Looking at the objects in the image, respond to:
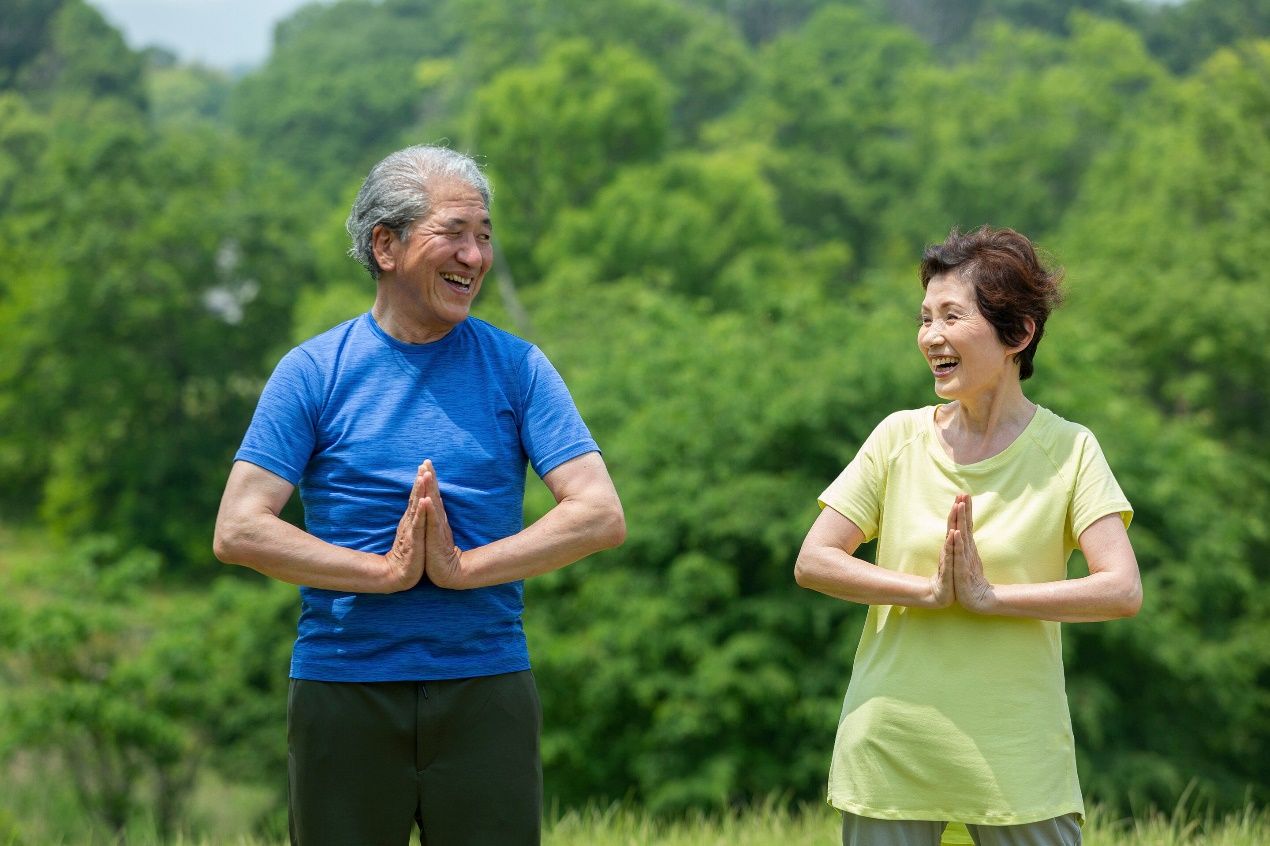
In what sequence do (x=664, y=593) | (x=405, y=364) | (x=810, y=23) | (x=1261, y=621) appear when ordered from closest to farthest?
(x=405, y=364) < (x=664, y=593) < (x=1261, y=621) < (x=810, y=23)

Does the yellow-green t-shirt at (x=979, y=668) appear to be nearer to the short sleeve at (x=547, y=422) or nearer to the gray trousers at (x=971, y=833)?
the gray trousers at (x=971, y=833)

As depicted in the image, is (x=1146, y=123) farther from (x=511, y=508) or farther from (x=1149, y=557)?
(x=511, y=508)

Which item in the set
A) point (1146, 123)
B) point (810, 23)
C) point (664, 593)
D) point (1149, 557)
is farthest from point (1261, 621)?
point (810, 23)

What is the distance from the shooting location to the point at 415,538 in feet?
8.11

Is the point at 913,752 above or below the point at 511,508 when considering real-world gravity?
below

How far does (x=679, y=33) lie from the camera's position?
50906 millimetres

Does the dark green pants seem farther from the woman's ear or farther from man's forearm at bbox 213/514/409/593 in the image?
the woman's ear

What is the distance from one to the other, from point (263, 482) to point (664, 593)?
42.7ft

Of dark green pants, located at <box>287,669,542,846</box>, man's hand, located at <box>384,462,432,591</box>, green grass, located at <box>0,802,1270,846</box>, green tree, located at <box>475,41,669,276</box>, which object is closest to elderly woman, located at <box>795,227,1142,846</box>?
dark green pants, located at <box>287,669,542,846</box>

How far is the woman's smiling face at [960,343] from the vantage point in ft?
8.82

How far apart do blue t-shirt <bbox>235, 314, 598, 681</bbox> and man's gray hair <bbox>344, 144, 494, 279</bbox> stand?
8.3 inches

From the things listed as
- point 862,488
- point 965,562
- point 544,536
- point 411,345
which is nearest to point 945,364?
point 862,488

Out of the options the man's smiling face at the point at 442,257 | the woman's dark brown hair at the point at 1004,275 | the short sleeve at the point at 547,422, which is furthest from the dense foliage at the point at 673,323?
the man's smiling face at the point at 442,257

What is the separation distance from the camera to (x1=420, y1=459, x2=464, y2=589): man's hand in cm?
246
